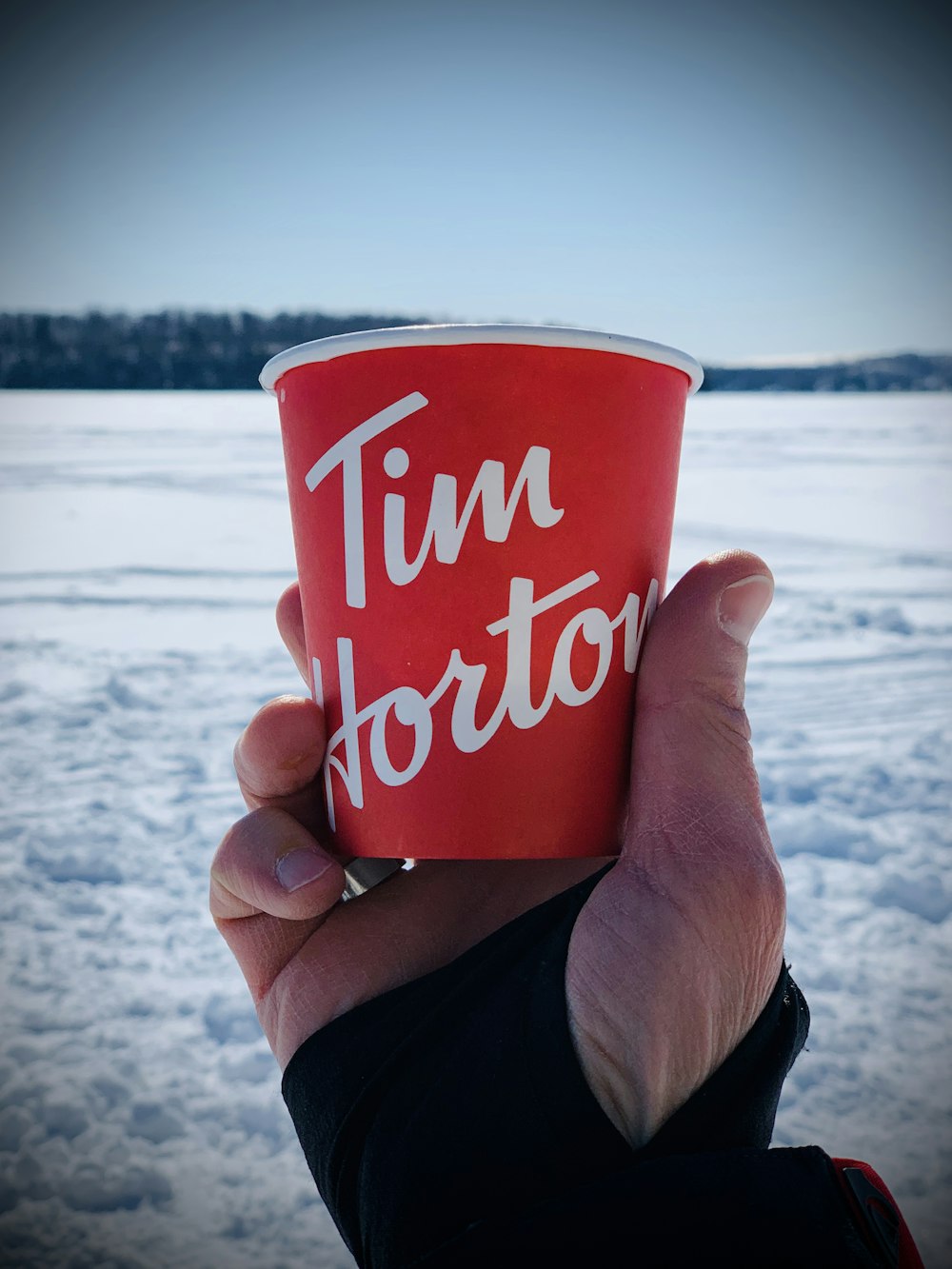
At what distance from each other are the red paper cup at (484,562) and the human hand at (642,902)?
2.6 inches

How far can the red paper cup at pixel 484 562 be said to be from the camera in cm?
92

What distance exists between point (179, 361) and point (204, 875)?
9.86 meters

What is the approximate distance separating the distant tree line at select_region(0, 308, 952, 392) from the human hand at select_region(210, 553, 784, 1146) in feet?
28.0

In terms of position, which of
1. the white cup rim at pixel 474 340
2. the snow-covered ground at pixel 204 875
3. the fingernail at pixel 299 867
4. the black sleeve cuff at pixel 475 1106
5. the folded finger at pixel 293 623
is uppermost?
the white cup rim at pixel 474 340

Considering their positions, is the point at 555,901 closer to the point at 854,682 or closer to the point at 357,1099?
the point at 357,1099

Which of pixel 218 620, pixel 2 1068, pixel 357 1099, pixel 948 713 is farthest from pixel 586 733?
pixel 218 620

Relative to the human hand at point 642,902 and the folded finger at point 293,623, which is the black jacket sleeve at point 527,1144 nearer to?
the human hand at point 642,902

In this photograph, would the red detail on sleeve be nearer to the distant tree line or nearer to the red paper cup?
the red paper cup

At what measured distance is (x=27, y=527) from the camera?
597cm

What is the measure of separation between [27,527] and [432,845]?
5819 millimetres

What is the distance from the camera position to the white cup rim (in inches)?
35.4

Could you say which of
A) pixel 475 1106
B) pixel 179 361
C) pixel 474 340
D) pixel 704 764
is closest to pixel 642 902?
pixel 704 764

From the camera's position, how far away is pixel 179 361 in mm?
10953

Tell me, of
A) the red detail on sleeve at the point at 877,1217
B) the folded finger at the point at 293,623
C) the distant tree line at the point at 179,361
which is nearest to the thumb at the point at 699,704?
the red detail on sleeve at the point at 877,1217
